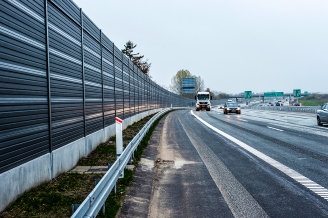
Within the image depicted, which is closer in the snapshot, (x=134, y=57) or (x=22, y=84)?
(x=22, y=84)

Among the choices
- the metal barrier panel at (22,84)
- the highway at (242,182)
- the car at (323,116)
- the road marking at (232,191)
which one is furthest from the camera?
the car at (323,116)

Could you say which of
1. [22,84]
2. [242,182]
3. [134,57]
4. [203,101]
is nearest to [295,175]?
[242,182]

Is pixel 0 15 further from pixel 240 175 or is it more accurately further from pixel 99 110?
pixel 99 110

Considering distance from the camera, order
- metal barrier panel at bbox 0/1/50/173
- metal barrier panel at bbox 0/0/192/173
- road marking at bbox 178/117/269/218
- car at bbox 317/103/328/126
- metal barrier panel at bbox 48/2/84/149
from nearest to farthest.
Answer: metal barrier panel at bbox 0/1/50/173 → metal barrier panel at bbox 0/0/192/173 → road marking at bbox 178/117/269/218 → metal barrier panel at bbox 48/2/84/149 → car at bbox 317/103/328/126

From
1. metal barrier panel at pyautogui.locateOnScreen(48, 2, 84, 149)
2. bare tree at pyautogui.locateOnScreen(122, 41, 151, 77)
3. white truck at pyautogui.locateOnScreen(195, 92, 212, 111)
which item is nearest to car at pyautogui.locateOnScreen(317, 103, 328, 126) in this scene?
metal barrier panel at pyautogui.locateOnScreen(48, 2, 84, 149)

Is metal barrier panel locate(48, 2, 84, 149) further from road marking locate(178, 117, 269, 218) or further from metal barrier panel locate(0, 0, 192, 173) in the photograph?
road marking locate(178, 117, 269, 218)

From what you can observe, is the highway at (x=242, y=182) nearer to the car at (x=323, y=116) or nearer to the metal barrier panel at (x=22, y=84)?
the metal barrier panel at (x=22, y=84)

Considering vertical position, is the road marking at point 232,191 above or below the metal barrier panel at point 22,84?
below

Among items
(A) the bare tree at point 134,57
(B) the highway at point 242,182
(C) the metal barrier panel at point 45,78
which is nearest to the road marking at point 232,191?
(B) the highway at point 242,182

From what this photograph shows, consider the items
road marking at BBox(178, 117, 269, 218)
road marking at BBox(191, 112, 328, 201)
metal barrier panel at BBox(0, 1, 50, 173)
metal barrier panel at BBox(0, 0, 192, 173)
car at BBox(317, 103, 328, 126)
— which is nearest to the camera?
metal barrier panel at BBox(0, 1, 50, 173)

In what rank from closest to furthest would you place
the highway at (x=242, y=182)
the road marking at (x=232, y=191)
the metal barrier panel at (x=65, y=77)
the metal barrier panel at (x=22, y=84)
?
the metal barrier panel at (x=22, y=84) → the road marking at (x=232, y=191) → the highway at (x=242, y=182) → the metal barrier panel at (x=65, y=77)

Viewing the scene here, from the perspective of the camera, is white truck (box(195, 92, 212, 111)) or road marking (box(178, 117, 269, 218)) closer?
road marking (box(178, 117, 269, 218))

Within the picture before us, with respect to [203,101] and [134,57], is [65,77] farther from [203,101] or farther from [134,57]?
[134,57]

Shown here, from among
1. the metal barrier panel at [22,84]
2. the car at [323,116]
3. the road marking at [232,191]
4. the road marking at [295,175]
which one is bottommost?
the road marking at [232,191]
